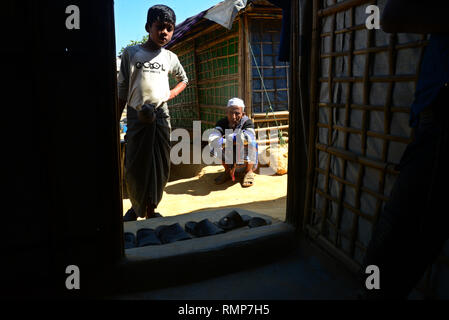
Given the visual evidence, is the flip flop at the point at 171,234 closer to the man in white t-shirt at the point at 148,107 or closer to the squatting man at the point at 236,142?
the man in white t-shirt at the point at 148,107

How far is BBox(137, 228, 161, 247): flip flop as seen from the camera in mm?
2753

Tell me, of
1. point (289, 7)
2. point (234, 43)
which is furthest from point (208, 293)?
point (234, 43)

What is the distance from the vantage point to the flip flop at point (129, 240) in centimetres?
283

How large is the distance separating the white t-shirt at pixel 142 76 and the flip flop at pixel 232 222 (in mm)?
1316

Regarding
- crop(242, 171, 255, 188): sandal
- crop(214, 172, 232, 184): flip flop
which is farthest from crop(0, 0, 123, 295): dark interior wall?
crop(214, 172, 232, 184): flip flop

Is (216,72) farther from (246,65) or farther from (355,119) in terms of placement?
(355,119)

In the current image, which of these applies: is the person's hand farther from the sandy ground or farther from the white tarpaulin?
the white tarpaulin

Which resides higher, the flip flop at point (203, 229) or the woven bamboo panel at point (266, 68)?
the woven bamboo panel at point (266, 68)

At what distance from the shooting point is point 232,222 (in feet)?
10.6

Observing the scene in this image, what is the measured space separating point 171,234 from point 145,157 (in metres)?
1.02

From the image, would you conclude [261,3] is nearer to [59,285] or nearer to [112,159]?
[112,159]

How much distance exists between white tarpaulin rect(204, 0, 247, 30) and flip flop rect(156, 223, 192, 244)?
422 centimetres

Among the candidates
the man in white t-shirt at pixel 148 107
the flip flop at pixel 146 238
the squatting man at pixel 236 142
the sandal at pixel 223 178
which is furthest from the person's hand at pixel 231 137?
the flip flop at pixel 146 238
